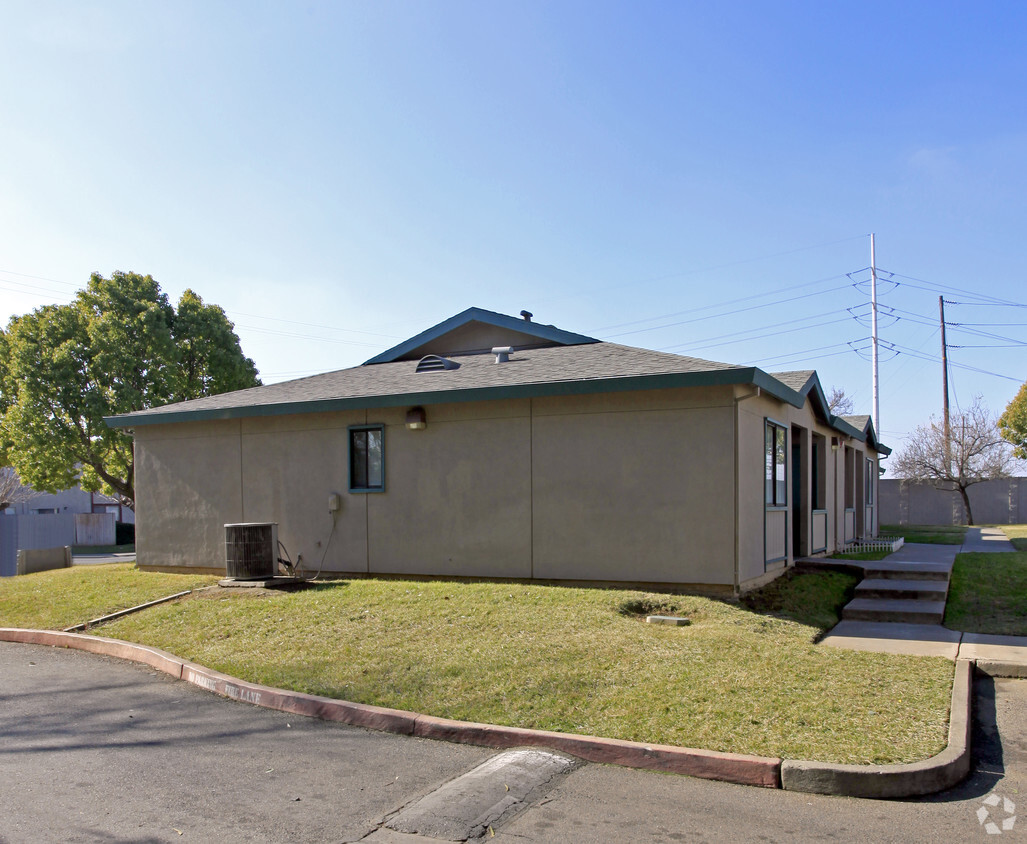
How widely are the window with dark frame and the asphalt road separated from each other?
217 inches

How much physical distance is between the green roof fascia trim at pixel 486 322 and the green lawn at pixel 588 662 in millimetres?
6003

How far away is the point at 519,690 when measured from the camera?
6961 millimetres

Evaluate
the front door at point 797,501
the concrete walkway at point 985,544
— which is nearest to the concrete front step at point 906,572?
the front door at point 797,501

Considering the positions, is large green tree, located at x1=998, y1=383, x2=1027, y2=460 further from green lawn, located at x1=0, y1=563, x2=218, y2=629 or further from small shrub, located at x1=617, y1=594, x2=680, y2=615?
green lawn, located at x1=0, y1=563, x2=218, y2=629

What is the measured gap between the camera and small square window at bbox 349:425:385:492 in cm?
1338

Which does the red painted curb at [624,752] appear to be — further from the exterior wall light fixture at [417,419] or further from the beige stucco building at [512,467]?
the exterior wall light fixture at [417,419]

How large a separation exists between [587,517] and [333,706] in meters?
5.45

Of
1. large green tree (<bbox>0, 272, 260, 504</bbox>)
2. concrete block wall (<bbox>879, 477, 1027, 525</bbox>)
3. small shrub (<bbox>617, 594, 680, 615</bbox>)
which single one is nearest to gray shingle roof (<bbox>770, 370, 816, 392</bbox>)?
small shrub (<bbox>617, 594, 680, 615</bbox>)

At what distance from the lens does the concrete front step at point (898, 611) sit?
1016 cm

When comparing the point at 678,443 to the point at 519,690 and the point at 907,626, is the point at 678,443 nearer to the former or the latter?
the point at 907,626

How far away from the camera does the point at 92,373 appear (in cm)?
2900

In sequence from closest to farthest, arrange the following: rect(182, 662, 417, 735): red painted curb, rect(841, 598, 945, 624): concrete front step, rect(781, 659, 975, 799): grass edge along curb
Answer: rect(781, 659, 975, 799): grass edge along curb, rect(182, 662, 417, 735): red painted curb, rect(841, 598, 945, 624): concrete front step

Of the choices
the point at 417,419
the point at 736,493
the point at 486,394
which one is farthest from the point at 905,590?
the point at 417,419

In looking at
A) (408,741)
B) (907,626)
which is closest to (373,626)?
(408,741)
